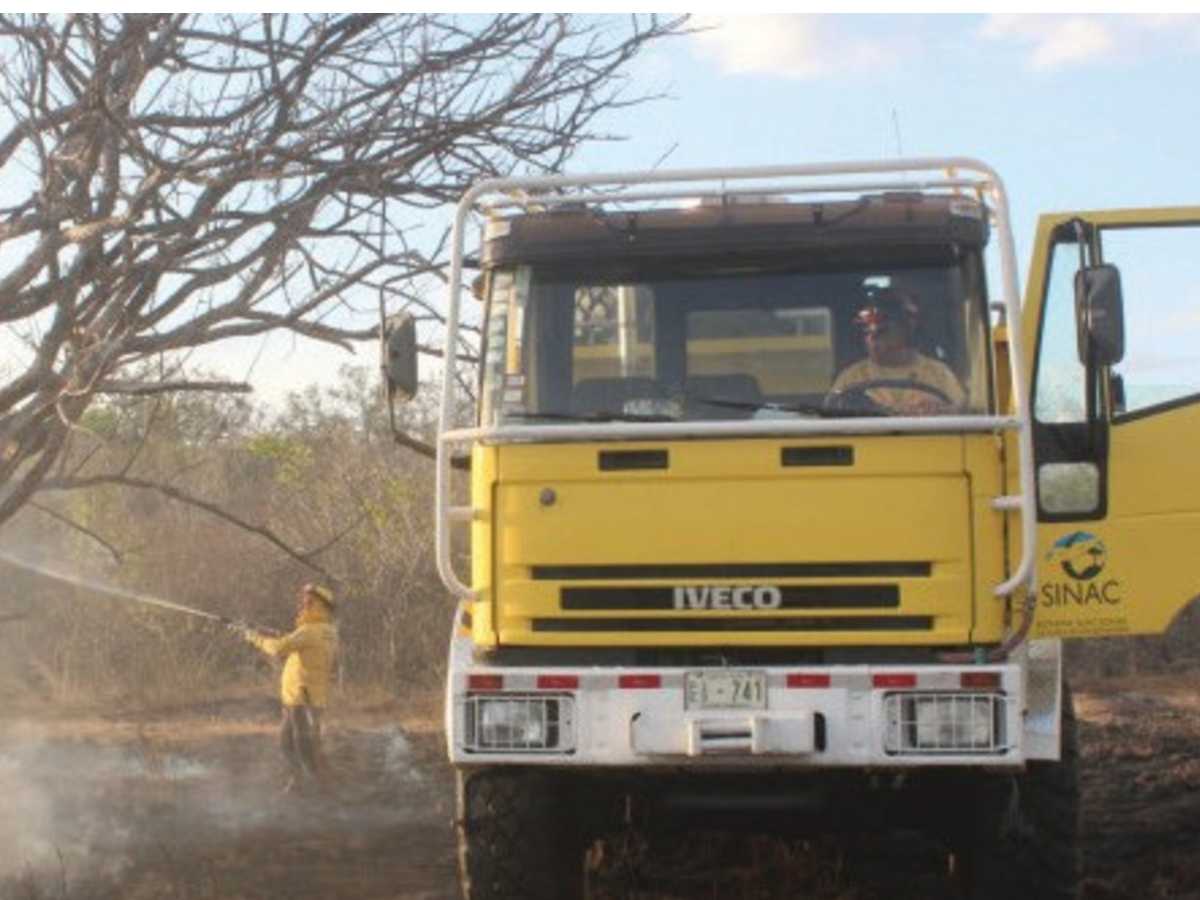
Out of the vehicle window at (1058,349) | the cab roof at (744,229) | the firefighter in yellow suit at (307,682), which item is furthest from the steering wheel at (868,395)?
the firefighter in yellow suit at (307,682)

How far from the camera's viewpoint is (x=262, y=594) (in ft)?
75.6

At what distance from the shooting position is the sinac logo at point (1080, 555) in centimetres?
744

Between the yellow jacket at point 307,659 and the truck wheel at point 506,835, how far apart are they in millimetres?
5595

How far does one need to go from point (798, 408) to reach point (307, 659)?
21.9 feet

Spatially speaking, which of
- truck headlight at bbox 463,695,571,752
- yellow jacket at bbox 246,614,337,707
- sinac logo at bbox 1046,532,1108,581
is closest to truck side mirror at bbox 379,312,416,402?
truck headlight at bbox 463,695,571,752

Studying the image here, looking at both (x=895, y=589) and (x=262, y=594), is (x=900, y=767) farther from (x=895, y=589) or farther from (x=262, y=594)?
(x=262, y=594)

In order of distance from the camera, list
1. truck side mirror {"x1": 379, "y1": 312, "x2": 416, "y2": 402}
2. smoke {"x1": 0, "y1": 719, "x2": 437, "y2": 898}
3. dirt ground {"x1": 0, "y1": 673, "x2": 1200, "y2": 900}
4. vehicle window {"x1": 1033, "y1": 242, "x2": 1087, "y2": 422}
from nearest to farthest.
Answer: truck side mirror {"x1": 379, "y1": 312, "x2": 416, "y2": 402}
vehicle window {"x1": 1033, "y1": 242, "x2": 1087, "y2": 422}
dirt ground {"x1": 0, "y1": 673, "x2": 1200, "y2": 900}
smoke {"x1": 0, "y1": 719, "x2": 437, "y2": 898}

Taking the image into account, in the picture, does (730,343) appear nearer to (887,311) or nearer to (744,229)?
(744,229)

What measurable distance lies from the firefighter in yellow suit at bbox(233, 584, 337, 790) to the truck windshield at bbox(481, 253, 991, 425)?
591 centimetres

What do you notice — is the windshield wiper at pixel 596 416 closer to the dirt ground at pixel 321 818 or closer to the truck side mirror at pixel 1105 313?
the truck side mirror at pixel 1105 313

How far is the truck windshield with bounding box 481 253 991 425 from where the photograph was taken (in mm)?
6910

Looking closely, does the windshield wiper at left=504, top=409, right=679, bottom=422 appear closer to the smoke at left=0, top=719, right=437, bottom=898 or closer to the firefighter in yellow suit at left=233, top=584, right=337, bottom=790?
the smoke at left=0, top=719, right=437, bottom=898

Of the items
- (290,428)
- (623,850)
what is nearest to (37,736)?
(623,850)

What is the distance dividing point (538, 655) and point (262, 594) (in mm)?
16670
